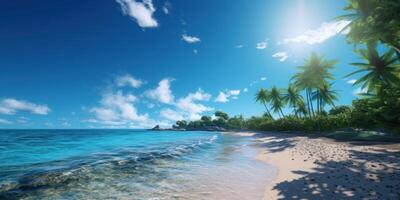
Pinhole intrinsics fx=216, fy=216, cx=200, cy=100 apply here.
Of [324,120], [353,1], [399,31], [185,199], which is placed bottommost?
[185,199]

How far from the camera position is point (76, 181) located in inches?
335

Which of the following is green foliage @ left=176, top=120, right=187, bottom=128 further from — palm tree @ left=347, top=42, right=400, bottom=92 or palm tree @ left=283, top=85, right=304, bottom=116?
palm tree @ left=347, top=42, right=400, bottom=92

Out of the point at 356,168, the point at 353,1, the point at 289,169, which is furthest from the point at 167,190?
the point at 353,1

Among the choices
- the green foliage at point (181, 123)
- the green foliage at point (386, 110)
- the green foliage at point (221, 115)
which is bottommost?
the green foliage at point (386, 110)

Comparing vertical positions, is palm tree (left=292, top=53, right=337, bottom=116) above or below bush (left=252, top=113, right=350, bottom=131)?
above

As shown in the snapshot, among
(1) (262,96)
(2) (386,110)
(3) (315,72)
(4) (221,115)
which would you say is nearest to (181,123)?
(4) (221,115)

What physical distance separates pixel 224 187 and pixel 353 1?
2065 cm

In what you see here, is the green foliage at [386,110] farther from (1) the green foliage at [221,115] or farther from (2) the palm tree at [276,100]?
(1) the green foliage at [221,115]

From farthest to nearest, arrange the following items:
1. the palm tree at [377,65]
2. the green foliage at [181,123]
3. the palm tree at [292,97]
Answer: the green foliage at [181,123] → the palm tree at [292,97] → the palm tree at [377,65]

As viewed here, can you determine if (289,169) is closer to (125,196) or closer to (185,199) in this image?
(185,199)

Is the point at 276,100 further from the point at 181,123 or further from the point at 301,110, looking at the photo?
the point at 181,123

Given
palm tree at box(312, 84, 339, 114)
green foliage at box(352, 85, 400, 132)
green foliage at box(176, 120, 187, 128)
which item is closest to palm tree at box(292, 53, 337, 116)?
palm tree at box(312, 84, 339, 114)

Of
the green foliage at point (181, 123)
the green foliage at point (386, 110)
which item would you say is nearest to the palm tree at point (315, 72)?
the green foliage at point (386, 110)

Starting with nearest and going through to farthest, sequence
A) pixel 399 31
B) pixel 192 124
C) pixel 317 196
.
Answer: pixel 317 196, pixel 399 31, pixel 192 124
